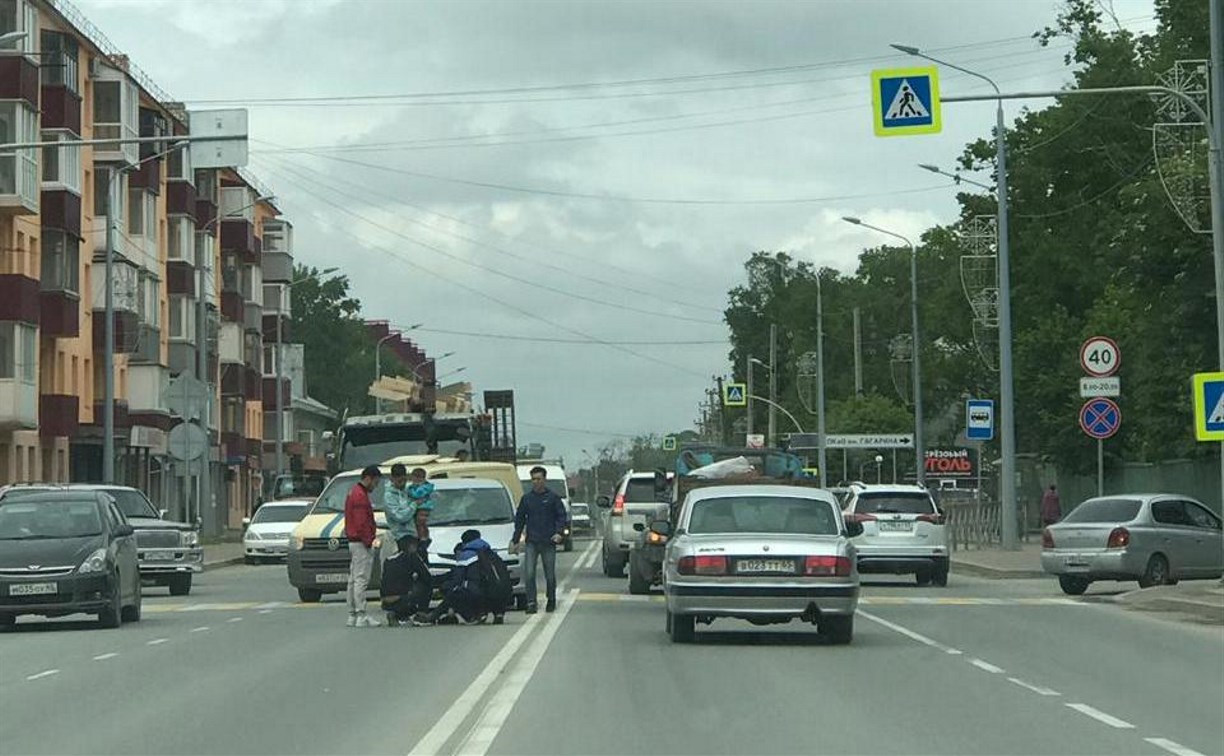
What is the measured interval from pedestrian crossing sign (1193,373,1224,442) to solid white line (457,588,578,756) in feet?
31.7

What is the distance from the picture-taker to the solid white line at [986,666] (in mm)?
19812

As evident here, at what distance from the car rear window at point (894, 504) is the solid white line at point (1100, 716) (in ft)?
72.7

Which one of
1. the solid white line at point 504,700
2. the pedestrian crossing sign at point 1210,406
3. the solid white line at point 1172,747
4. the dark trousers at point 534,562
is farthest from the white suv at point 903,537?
the solid white line at point 1172,747

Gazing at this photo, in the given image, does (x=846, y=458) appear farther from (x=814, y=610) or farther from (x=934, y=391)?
(x=814, y=610)

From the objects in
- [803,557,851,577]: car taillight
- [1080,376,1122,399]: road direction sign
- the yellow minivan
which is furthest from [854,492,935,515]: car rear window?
[803,557,851,577]: car taillight

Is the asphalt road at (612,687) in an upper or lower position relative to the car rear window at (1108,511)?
lower

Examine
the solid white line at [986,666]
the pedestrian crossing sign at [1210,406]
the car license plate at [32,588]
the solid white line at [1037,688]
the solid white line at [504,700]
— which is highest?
the pedestrian crossing sign at [1210,406]

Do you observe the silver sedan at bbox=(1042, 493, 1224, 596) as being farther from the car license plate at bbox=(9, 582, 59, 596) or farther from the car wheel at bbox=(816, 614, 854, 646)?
the car license plate at bbox=(9, 582, 59, 596)

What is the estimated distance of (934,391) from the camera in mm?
121125

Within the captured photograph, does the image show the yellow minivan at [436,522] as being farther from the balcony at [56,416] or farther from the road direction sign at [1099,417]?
the balcony at [56,416]

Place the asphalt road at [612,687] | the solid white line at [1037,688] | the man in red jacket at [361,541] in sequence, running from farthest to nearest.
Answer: the man in red jacket at [361,541] → the solid white line at [1037,688] → the asphalt road at [612,687]

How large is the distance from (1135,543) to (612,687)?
736 inches

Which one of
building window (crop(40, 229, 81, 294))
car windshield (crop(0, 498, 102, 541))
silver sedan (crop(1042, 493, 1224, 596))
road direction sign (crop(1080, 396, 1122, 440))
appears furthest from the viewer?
building window (crop(40, 229, 81, 294))

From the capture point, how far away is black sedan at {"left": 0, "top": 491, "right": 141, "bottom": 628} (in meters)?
26.7
